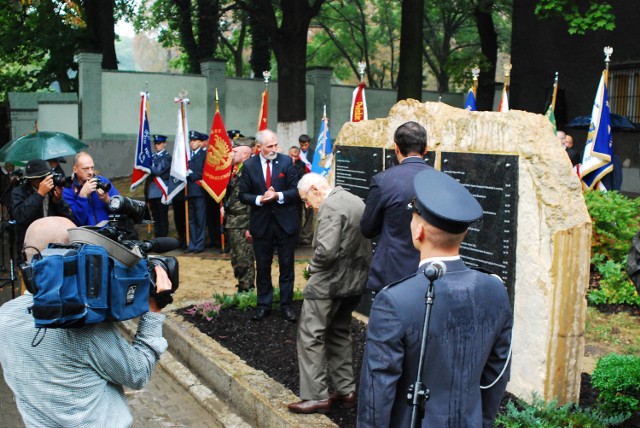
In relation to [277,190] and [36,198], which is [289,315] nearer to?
[277,190]

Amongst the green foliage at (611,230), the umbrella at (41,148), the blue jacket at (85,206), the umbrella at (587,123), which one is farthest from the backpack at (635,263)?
the umbrella at (587,123)

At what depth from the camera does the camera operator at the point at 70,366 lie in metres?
3.08

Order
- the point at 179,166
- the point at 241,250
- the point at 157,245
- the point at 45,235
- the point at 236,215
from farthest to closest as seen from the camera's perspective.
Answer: the point at 179,166 < the point at 236,215 < the point at 241,250 < the point at 157,245 < the point at 45,235

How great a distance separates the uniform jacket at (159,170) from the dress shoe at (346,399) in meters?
8.02

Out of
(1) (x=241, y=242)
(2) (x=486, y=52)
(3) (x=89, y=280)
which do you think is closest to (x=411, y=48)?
(2) (x=486, y=52)

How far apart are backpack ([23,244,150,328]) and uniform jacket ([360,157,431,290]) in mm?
2666

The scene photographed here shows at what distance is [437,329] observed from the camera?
2.80m

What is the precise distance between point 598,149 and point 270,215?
613 centimetres

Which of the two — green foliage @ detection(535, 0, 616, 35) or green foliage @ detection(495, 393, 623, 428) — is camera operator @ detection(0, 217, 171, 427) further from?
green foliage @ detection(535, 0, 616, 35)

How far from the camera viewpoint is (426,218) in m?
2.84

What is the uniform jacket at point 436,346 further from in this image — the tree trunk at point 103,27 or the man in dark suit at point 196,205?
the tree trunk at point 103,27

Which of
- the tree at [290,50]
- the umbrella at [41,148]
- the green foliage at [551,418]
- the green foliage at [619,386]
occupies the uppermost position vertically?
the tree at [290,50]

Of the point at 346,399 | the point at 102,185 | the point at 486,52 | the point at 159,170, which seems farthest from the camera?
the point at 486,52

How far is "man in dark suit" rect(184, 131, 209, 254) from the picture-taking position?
42.0 ft
